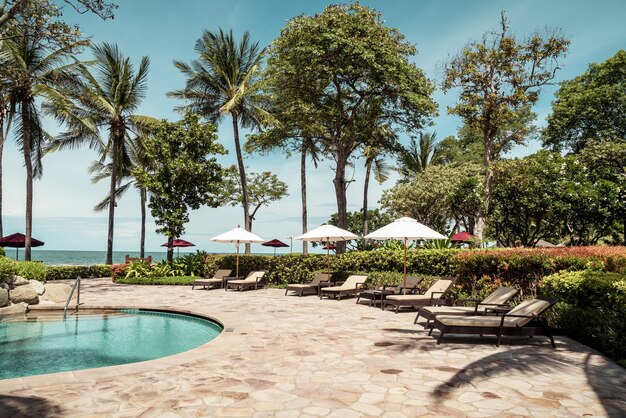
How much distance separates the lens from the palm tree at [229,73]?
81.4 feet

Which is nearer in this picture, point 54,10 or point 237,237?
point 54,10

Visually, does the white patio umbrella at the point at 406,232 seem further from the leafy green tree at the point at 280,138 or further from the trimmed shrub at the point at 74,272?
the trimmed shrub at the point at 74,272

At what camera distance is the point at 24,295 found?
1218 cm

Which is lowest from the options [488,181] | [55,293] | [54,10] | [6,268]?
[55,293]

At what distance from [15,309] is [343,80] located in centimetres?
1724

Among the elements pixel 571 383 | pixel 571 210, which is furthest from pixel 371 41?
pixel 571 383

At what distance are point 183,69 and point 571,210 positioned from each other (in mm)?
22482

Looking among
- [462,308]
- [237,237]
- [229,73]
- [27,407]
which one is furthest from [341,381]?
[229,73]

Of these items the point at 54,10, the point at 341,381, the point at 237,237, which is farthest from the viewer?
the point at 237,237

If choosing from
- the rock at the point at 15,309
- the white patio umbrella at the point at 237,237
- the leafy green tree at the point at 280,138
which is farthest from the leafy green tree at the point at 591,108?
the rock at the point at 15,309

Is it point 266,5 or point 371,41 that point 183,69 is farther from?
point 266,5

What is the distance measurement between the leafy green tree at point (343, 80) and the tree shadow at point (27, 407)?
1815 cm

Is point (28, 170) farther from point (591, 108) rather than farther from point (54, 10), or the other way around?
point (591, 108)

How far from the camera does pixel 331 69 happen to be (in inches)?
828
